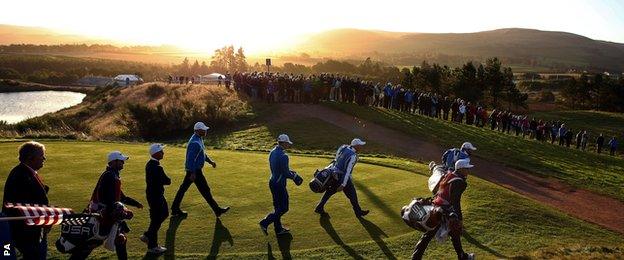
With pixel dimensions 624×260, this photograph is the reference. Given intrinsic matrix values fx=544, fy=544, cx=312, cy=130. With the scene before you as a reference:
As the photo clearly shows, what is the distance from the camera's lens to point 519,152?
2777cm

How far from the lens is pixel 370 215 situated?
12242 millimetres

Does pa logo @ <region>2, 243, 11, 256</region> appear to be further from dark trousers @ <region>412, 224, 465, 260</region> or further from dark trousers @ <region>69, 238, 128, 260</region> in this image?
dark trousers @ <region>412, 224, 465, 260</region>

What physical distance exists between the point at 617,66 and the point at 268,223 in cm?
21059

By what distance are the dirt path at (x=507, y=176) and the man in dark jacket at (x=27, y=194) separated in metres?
14.3

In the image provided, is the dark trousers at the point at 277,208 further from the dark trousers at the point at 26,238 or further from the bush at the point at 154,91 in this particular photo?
the bush at the point at 154,91

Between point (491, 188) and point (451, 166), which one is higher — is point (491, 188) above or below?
below

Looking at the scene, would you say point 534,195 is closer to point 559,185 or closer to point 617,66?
point 559,185

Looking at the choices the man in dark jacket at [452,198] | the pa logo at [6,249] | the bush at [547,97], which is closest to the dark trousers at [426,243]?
the man in dark jacket at [452,198]

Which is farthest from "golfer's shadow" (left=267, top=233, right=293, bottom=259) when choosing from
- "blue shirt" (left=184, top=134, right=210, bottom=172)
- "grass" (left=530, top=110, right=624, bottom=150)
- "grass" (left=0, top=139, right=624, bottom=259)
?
"grass" (left=530, top=110, right=624, bottom=150)

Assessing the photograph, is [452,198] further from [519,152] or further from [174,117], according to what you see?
[174,117]

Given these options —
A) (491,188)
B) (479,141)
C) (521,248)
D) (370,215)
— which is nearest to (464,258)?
(521,248)

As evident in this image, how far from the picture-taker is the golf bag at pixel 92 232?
7926 millimetres

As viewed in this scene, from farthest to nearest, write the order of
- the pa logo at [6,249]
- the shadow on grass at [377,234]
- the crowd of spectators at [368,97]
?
the crowd of spectators at [368,97] < the shadow on grass at [377,234] < the pa logo at [6,249]

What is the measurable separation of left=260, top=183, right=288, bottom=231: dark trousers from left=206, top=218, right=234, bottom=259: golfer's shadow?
2.40 feet
